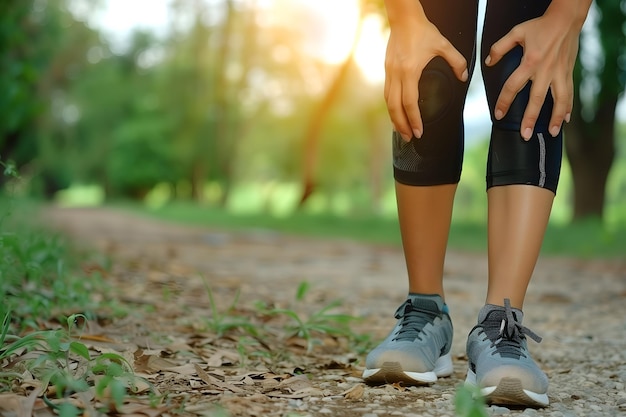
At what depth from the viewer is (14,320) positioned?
1958 millimetres

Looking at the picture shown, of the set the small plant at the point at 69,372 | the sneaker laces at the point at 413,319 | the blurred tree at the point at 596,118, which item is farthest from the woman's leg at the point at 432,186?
the blurred tree at the point at 596,118

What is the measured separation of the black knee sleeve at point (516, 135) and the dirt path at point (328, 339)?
50 cm

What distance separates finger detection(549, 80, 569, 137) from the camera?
1564mm

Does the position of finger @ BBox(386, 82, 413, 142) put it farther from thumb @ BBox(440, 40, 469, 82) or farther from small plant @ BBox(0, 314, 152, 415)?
small plant @ BBox(0, 314, 152, 415)

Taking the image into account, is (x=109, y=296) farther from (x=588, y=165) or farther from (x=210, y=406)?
(x=588, y=165)

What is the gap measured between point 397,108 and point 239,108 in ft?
73.3

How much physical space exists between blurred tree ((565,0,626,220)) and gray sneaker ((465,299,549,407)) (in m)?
7.67

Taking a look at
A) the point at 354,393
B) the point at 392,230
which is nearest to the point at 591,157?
the point at 392,230

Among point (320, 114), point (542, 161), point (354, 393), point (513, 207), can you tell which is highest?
point (320, 114)

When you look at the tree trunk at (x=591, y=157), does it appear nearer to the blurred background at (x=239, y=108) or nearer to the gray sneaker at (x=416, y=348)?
the blurred background at (x=239, y=108)

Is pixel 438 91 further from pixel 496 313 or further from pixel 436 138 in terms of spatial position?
pixel 496 313

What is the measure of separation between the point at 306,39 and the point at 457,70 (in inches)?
811

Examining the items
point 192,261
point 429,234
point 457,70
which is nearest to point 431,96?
point 457,70

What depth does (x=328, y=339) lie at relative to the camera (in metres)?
2.21
